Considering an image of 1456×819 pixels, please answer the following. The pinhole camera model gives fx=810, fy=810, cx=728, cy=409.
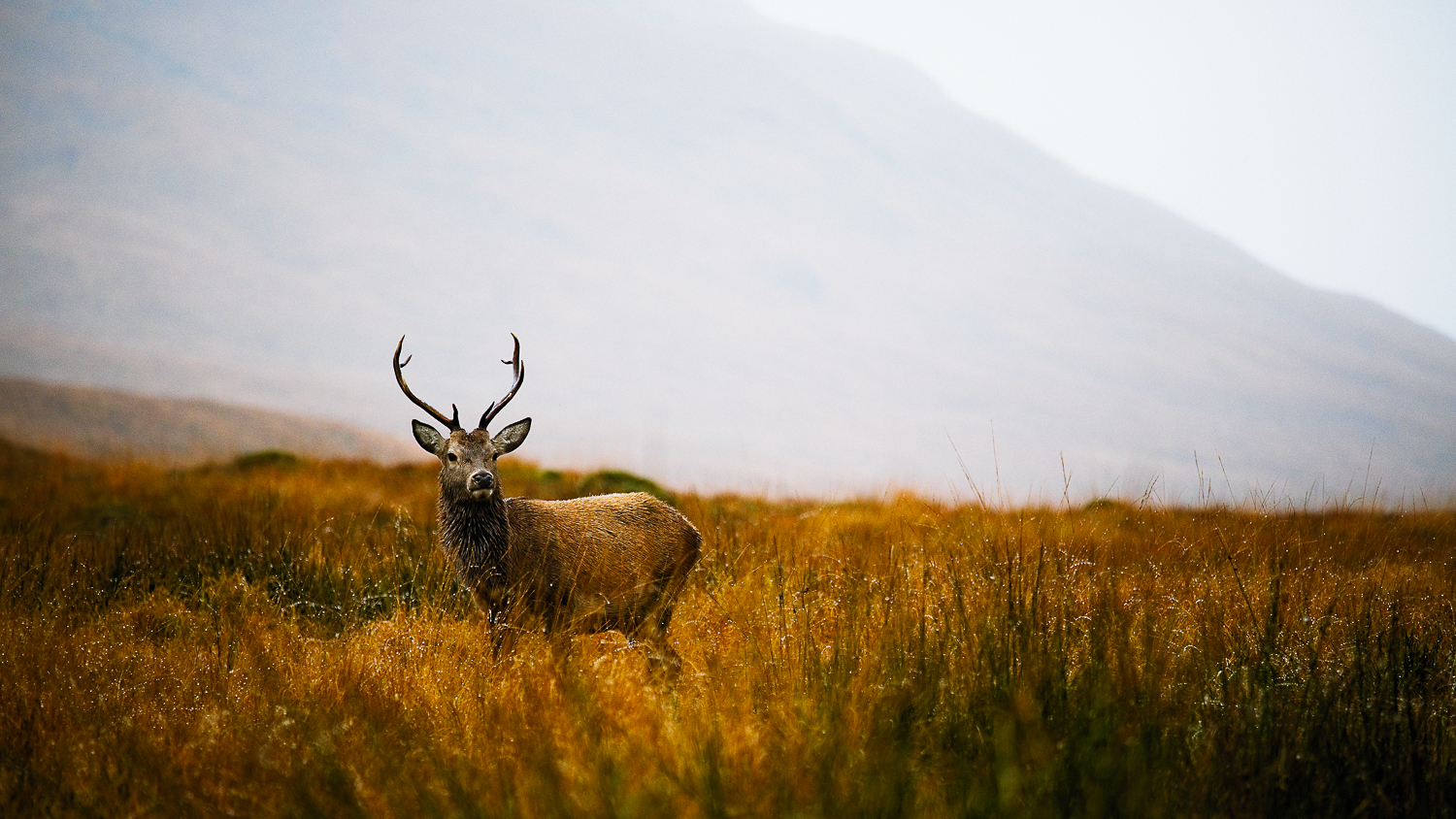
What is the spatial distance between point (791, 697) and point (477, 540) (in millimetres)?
2066

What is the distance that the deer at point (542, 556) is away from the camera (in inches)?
171

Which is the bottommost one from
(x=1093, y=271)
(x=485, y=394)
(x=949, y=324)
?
(x=485, y=394)

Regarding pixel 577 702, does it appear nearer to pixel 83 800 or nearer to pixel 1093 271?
pixel 83 800

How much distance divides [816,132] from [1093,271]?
241ft

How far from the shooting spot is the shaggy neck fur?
4379 mm

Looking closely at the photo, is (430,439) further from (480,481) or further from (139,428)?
(139,428)

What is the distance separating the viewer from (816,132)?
200m

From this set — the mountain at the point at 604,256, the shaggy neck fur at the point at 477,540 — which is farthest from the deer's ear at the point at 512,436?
the mountain at the point at 604,256

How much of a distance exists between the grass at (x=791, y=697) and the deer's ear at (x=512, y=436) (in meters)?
1.01

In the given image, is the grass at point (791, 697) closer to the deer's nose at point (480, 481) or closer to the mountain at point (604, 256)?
the deer's nose at point (480, 481)

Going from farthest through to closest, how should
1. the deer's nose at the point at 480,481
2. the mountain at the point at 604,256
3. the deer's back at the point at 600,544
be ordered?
the mountain at the point at 604,256 < the deer's back at the point at 600,544 < the deer's nose at the point at 480,481

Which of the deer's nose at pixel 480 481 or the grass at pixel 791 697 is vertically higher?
the deer's nose at pixel 480 481

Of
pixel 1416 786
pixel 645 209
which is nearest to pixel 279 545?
pixel 1416 786

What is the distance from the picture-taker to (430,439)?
4.58 m
